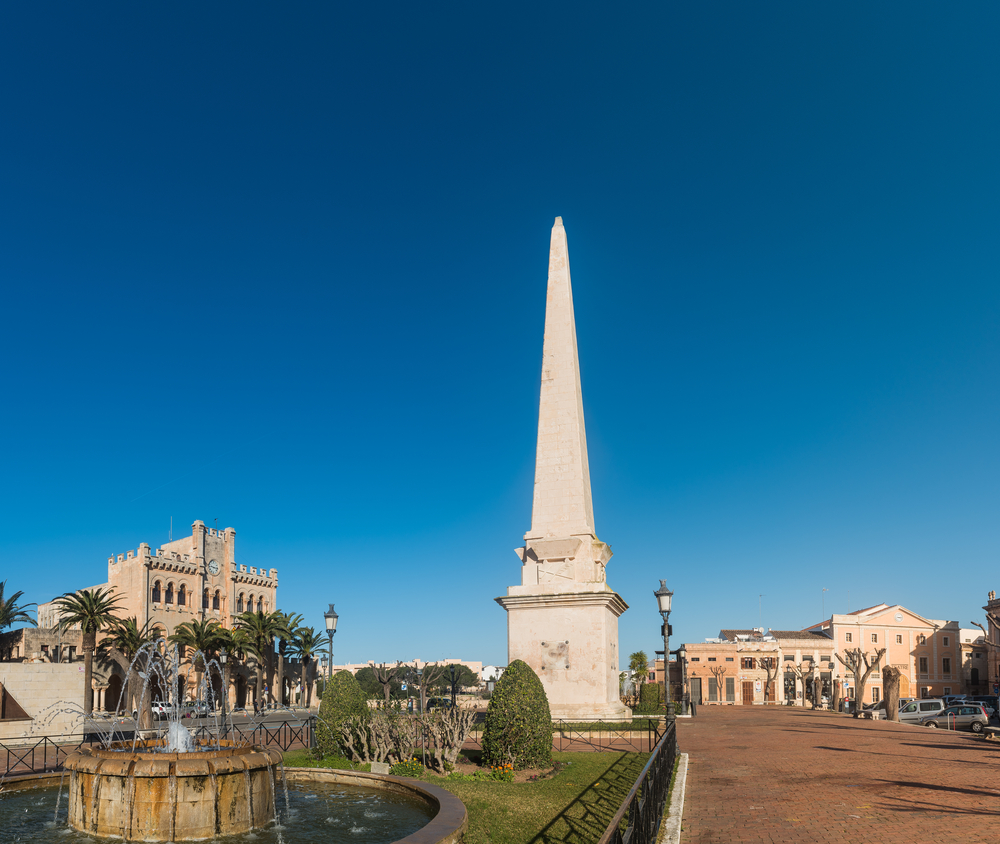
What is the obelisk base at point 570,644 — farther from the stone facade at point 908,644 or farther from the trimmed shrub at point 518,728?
the stone facade at point 908,644

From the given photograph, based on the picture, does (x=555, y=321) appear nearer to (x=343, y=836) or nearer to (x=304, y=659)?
(x=343, y=836)

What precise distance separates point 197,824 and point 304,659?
55881 millimetres

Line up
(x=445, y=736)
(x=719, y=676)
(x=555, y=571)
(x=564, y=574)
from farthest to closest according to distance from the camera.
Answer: (x=719, y=676) < (x=555, y=571) < (x=564, y=574) < (x=445, y=736)

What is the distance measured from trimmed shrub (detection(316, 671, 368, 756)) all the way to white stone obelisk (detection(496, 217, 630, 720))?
205 inches

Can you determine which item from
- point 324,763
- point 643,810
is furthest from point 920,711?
point 643,810

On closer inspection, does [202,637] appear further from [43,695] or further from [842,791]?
[842,791]

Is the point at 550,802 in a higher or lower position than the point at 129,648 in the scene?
higher

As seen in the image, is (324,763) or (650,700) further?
(650,700)

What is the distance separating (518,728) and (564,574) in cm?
694

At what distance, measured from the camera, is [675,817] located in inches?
399

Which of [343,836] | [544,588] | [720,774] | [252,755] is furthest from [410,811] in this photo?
[544,588]

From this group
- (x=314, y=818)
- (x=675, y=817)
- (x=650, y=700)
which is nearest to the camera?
(x=675, y=817)

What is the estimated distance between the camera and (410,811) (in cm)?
1036

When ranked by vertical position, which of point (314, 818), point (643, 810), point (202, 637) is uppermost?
point (643, 810)
